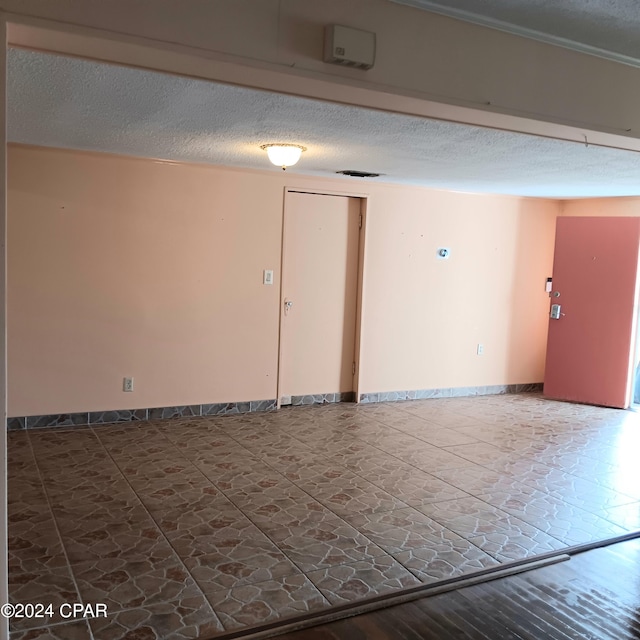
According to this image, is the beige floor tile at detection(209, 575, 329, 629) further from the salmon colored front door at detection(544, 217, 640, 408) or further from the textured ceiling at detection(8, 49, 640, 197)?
the salmon colored front door at detection(544, 217, 640, 408)

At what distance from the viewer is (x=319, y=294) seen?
6012 mm

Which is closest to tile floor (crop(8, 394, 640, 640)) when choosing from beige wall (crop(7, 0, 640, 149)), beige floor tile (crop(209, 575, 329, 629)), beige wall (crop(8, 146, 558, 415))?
beige floor tile (crop(209, 575, 329, 629))

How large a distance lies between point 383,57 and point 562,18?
712 millimetres

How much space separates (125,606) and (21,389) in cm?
279

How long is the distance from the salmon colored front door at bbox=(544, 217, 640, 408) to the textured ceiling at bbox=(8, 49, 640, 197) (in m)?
1.10

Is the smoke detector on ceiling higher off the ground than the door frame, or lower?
higher

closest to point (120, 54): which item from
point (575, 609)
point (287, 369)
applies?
point (575, 609)

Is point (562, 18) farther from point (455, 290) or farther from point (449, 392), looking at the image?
point (449, 392)

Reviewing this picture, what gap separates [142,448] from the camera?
448cm

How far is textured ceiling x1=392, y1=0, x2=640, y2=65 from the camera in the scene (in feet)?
7.23

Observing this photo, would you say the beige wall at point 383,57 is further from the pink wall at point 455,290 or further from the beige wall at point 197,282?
the pink wall at point 455,290

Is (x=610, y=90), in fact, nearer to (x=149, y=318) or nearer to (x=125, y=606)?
(x=125, y=606)

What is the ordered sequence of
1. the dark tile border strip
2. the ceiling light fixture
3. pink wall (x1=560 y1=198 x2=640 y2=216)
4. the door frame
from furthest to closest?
pink wall (x1=560 y1=198 x2=640 y2=216), the dark tile border strip, the door frame, the ceiling light fixture

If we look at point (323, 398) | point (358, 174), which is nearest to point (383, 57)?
point (358, 174)
